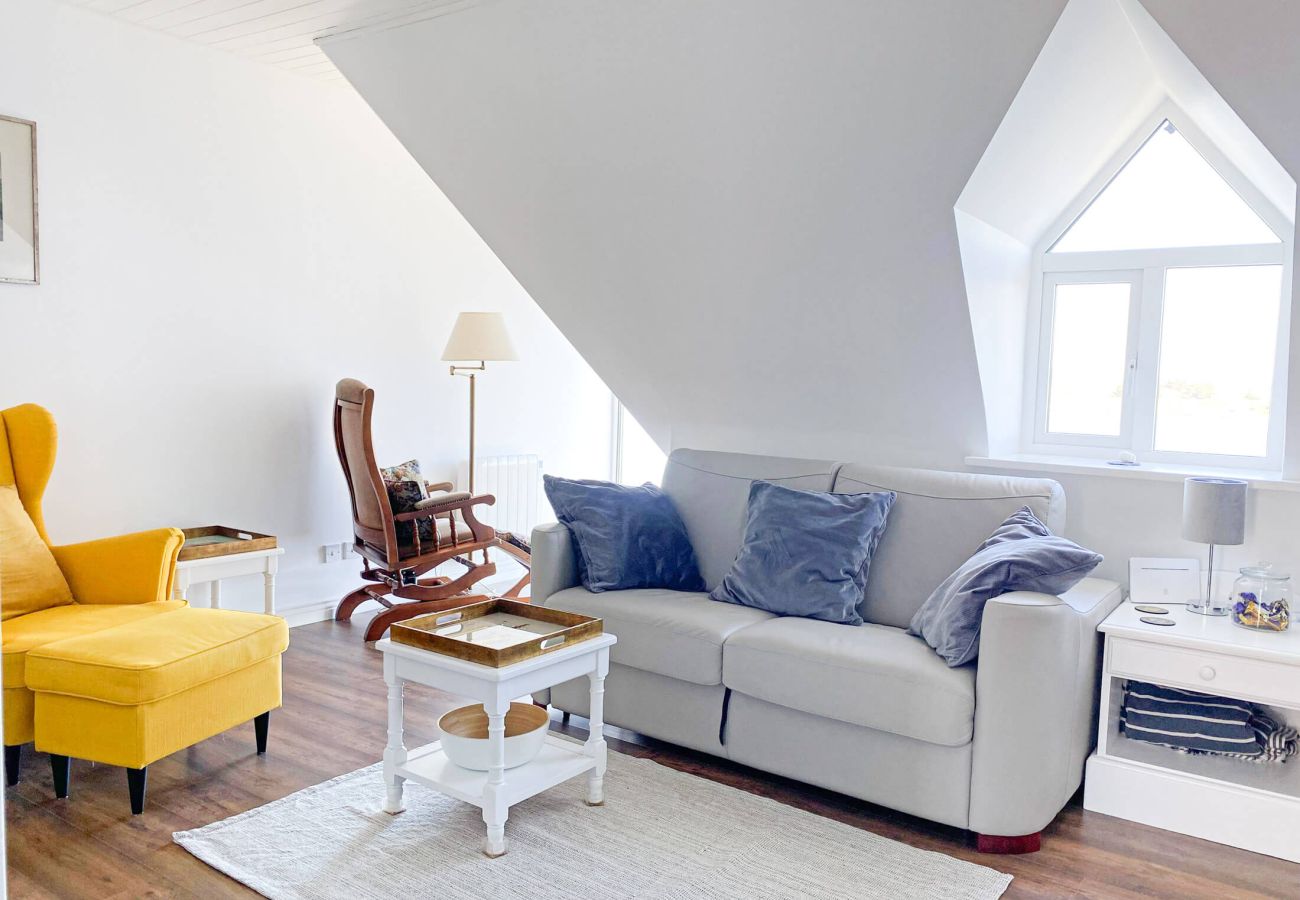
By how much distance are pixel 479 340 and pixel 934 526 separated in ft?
8.41

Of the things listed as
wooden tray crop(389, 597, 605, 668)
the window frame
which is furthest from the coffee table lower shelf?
the window frame

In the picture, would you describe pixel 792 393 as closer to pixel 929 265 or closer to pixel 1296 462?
pixel 929 265

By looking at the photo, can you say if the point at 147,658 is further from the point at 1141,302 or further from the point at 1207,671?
Answer: the point at 1141,302

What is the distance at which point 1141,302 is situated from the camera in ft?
11.4

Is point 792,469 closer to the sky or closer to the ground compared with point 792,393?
closer to the ground

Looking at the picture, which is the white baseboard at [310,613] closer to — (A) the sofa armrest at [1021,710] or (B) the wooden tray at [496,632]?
(B) the wooden tray at [496,632]

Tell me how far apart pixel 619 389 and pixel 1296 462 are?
2662mm

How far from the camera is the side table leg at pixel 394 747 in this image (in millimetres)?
2703

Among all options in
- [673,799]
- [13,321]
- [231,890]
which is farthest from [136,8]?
[673,799]

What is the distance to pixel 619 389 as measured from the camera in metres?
4.63

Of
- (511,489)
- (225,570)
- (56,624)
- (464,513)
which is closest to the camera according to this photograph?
(56,624)

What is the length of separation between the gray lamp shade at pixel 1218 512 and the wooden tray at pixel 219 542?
10.9 feet

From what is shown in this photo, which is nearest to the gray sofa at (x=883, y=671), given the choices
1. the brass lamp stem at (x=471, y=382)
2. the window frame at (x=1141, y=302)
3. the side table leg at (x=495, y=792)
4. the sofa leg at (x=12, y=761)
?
the window frame at (x=1141, y=302)

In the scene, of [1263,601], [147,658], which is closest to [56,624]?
[147,658]
